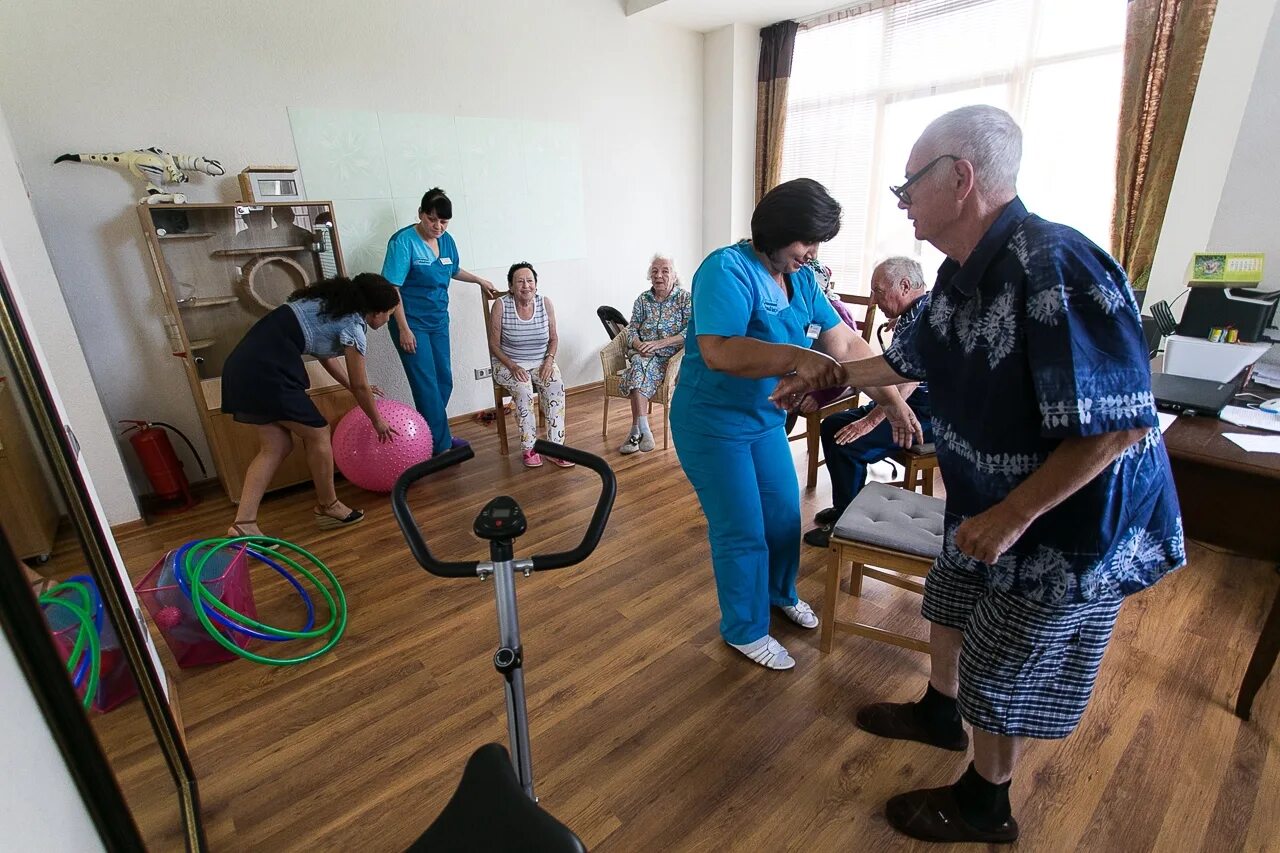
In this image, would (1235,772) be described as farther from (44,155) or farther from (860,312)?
(44,155)

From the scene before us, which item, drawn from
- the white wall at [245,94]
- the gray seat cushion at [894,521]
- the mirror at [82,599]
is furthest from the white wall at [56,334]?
the gray seat cushion at [894,521]

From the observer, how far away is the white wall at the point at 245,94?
2865 millimetres

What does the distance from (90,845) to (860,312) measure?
5.57m

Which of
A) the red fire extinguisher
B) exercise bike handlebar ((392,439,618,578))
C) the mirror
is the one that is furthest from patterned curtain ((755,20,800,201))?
the mirror

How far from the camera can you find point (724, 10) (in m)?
4.51

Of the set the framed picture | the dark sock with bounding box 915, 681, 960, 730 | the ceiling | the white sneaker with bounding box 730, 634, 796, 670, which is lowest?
the white sneaker with bounding box 730, 634, 796, 670

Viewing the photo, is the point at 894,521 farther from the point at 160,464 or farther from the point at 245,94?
the point at 245,94

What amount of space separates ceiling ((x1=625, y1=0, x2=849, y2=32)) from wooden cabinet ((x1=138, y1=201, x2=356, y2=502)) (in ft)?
8.89

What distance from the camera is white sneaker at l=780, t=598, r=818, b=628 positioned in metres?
2.15

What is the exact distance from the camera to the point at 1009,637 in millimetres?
1198

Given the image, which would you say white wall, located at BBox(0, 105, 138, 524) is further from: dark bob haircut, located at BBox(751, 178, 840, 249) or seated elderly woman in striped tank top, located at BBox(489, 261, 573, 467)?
dark bob haircut, located at BBox(751, 178, 840, 249)

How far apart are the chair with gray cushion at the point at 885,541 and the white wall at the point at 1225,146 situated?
197 cm

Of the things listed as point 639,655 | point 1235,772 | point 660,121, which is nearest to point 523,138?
point 660,121

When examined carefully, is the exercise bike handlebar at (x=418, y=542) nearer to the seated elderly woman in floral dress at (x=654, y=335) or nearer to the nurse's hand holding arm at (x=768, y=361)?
the nurse's hand holding arm at (x=768, y=361)
